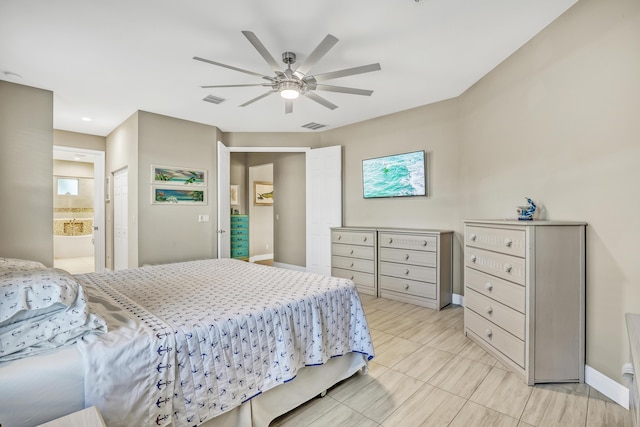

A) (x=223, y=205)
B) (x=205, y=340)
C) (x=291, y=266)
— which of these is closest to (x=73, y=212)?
(x=223, y=205)

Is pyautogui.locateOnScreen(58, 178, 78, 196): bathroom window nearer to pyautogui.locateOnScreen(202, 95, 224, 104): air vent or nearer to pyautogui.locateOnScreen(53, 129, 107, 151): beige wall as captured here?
pyautogui.locateOnScreen(53, 129, 107, 151): beige wall

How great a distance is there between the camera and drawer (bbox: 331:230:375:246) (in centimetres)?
430

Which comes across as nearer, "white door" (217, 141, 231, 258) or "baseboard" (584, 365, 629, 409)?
"baseboard" (584, 365, 629, 409)

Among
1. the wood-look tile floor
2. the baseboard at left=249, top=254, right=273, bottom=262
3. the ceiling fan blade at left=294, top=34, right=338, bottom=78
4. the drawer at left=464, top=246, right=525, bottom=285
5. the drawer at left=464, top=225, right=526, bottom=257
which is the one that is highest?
the ceiling fan blade at left=294, top=34, right=338, bottom=78

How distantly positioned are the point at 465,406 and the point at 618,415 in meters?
0.83

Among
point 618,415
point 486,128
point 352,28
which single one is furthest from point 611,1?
point 618,415

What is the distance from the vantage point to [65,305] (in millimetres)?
1199

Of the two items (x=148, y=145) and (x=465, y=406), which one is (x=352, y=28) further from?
(x=148, y=145)

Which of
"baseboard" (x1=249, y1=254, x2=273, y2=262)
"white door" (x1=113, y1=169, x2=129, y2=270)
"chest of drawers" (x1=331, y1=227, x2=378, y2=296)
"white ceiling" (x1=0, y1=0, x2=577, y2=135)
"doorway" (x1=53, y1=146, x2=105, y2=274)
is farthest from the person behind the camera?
"doorway" (x1=53, y1=146, x2=105, y2=274)

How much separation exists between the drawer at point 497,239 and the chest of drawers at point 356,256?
1608mm

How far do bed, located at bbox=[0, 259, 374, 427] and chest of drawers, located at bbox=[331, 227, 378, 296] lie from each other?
217 centimetres

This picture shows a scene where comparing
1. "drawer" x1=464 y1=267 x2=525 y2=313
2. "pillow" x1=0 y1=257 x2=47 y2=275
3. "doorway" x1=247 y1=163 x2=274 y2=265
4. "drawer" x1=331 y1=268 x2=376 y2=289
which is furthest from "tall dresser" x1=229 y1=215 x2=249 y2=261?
"drawer" x1=464 y1=267 x2=525 y2=313

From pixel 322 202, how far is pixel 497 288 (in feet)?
10.7

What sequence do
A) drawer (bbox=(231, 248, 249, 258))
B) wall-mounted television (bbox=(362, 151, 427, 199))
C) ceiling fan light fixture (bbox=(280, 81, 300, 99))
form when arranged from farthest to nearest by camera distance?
drawer (bbox=(231, 248, 249, 258)) < wall-mounted television (bbox=(362, 151, 427, 199)) < ceiling fan light fixture (bbox=(280, 81, 300, 99))
